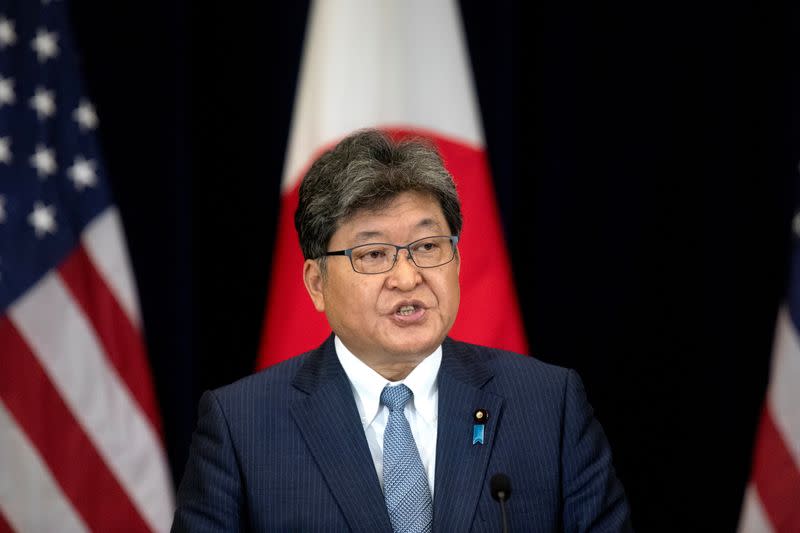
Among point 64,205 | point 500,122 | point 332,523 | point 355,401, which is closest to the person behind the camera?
point 332,523

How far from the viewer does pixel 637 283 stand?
331 centimetres

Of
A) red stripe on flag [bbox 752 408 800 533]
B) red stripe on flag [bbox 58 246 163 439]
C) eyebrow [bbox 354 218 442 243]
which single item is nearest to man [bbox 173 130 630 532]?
eyebrow [bbox 354 218 442 243]

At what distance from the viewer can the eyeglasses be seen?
6.38 ft

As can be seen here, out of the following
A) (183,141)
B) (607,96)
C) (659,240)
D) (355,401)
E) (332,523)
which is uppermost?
(607,96)

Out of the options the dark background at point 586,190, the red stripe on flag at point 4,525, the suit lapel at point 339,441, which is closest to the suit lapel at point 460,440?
the suit lapel at point 339,441

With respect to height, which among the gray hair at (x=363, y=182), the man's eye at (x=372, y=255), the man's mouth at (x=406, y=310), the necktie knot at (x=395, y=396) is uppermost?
the gray hair at (x=363, y=182)

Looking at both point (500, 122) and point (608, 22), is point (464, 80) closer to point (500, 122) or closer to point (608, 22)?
point (500, 122)

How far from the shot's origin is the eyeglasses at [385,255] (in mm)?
1945

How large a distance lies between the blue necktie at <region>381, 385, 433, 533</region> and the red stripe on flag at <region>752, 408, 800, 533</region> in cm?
154

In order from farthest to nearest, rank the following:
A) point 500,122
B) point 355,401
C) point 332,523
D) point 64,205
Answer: point 500,122, point 64,205, point 355,401, point 332,523

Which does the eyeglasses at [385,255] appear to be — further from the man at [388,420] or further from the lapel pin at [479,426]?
the lapel pin at [479,426]

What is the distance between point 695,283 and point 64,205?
7.23ft

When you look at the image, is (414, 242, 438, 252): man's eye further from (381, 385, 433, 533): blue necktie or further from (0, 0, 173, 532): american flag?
(0, 0, 173, 532): american flag

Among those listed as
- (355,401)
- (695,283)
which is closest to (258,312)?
(355,401)
